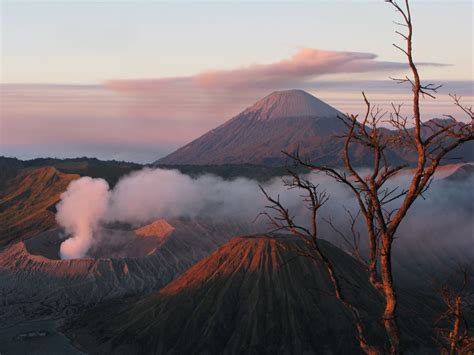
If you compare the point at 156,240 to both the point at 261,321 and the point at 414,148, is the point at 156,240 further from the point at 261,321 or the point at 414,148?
the point at 414,148

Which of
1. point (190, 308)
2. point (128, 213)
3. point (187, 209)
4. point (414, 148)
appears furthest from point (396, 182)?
point (414, 148)

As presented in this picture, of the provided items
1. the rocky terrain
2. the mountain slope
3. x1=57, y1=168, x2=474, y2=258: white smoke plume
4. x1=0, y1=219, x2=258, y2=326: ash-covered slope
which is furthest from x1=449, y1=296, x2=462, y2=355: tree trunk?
the mountain slope

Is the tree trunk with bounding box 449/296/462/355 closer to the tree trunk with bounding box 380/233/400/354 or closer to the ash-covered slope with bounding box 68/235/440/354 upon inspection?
the tree trunk with bounding box 380/233/400/354

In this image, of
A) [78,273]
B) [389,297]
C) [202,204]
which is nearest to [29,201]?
[202,204]

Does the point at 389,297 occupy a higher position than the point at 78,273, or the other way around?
the point at 389,297

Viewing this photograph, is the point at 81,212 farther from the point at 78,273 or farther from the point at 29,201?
the point at 29,201
